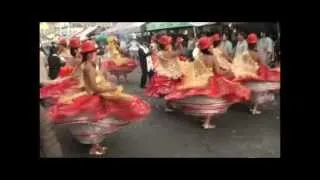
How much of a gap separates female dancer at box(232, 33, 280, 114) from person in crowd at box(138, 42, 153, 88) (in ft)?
1.99

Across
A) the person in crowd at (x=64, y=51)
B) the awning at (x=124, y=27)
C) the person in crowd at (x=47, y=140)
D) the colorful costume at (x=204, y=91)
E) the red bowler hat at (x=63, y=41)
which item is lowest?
the person in crowd at (x=47, y=140)

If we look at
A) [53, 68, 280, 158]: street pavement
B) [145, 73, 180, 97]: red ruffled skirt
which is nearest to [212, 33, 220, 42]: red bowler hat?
[145, 73, 180, 97]: red ruffled skirt

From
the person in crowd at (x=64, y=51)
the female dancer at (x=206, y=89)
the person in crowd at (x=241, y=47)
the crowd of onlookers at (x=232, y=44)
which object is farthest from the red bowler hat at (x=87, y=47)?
the person in crowd at (x=241, y=47)

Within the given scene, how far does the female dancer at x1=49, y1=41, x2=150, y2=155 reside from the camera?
4.45 meters

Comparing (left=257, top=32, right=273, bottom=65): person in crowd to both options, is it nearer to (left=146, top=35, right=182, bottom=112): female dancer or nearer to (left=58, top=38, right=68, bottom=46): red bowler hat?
(left=146, top=35, right=182, bottom=112): female dancer

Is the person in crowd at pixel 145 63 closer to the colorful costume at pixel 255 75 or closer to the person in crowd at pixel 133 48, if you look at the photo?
the person in crowd at pixel 133 48

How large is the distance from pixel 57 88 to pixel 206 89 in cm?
106

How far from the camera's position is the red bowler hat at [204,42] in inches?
179

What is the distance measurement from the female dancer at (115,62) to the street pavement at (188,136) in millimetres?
66
